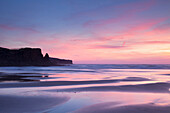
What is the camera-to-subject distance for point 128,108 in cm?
555

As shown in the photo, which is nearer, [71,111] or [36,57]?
[71,111]

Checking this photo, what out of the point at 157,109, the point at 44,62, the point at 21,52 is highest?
the point at 21,52

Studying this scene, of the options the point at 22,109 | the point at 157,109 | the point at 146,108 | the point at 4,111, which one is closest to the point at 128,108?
the point at 146,108

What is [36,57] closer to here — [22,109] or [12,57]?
[12,57]

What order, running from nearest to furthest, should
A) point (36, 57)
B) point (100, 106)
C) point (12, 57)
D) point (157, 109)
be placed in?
1. point (157, 109)
2. point (100, 106)
3. point (12, 57)
4. point (36, 57)

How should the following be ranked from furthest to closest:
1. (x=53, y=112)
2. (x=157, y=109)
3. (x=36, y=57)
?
(x=36, y=57) → (x=157, y=109) → (x=53, y=112)

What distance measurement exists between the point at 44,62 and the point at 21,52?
64.7ft

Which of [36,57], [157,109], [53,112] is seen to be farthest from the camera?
[36,57]

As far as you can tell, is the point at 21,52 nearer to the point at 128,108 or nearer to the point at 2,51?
the point at 2,51

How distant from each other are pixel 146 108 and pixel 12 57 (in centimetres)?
11624

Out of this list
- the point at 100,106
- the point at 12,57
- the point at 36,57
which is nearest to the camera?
the point at 100,106

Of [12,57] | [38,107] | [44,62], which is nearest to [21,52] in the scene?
[12,57]

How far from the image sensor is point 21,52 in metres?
109

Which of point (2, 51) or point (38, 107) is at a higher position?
point (2, 51)
